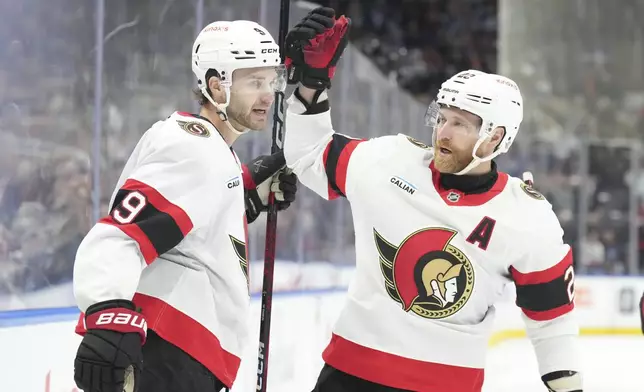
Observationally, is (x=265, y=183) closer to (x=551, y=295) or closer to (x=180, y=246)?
(x=180, y=246)

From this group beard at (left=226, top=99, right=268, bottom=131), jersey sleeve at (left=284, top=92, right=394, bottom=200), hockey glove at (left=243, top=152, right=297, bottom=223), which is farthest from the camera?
hockey glove at (left=243, top=152, right=297, bottom=223)

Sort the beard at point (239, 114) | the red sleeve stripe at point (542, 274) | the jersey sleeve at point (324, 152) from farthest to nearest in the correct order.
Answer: the jersey sleeve at point (324, 152), the red sleeve stripe at point (542, 274), the beard at point (239, 114)

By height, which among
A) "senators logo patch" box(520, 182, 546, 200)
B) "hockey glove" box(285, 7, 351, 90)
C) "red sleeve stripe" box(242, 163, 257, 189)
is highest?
"hockey glove" box(285, 7, 351, 90)

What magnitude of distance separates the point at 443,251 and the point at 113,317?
33.4 inches

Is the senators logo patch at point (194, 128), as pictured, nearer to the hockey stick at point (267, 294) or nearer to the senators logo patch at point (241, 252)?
the senators logo patch at point (241, 252)

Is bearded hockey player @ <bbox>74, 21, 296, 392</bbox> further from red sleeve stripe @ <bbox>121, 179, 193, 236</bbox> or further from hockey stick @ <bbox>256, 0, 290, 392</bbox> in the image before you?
hockey stick @ <bbox>256, 0, 290, 392</bbox>

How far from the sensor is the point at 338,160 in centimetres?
228

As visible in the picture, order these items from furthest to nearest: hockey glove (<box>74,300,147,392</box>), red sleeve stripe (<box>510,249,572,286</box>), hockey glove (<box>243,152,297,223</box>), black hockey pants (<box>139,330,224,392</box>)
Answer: hockey glove (<box>243,152,297,223</box>), red sleeve stripe (<box>510,249,572,286</box>), black hockey pants (<box>139,330,224,392</box>), hockey glove (<box>74,300,147,392</box>)

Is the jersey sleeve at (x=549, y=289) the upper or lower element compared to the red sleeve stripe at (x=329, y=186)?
lower

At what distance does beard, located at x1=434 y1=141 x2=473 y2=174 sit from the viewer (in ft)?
7.07

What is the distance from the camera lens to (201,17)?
10.9 feet

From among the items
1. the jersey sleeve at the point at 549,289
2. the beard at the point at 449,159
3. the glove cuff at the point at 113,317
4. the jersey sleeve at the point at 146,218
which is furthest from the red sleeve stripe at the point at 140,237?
the jersey sleeve at the point at 549,289

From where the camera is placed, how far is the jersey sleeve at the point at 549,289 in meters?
2.13

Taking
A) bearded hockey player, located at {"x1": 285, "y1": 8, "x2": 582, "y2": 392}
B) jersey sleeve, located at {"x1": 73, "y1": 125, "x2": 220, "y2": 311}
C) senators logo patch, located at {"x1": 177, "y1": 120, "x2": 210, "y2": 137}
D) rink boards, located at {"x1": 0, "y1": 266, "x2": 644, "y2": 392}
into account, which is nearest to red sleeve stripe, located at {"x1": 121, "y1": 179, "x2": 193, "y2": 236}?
jersey sleeve, located at {"x1": 73, "y1": 125, "x2": 220, "y2": 311}
